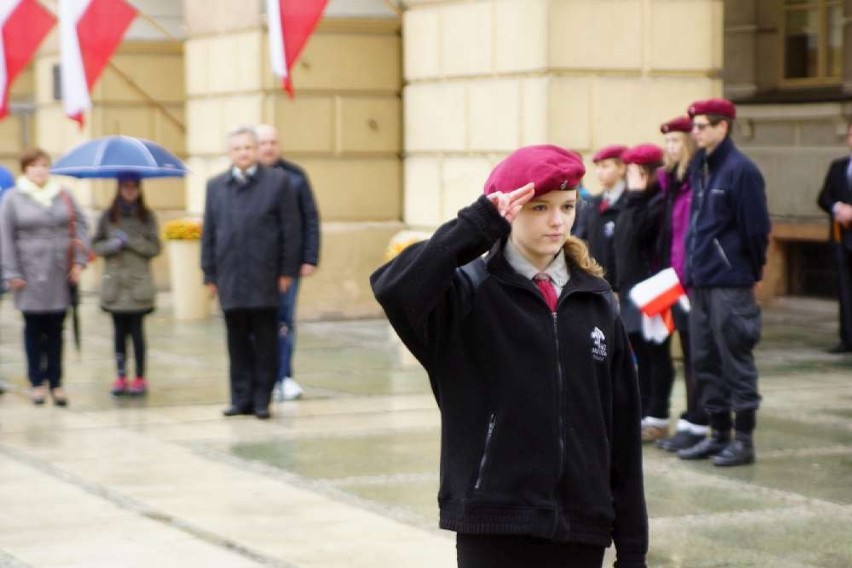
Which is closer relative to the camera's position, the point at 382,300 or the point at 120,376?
the point at 382,300

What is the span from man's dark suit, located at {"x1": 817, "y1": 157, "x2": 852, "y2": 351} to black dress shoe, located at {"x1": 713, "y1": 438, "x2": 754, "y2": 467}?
223 inches

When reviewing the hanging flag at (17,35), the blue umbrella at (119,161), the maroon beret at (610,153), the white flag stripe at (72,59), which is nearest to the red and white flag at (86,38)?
the white flag stripe at (72,59)

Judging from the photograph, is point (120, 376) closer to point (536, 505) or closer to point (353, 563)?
point (353, 563)

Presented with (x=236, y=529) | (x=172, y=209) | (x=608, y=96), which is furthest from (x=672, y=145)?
(x=172, y=209)

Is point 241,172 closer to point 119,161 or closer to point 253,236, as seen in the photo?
point 253,236

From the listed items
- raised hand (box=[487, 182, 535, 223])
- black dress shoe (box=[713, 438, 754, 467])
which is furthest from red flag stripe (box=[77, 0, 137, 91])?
raised hand (box=[487, 182, 535, 223])

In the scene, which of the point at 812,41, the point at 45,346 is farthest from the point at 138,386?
the point at 812,41

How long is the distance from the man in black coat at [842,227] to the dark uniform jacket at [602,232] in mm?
5023

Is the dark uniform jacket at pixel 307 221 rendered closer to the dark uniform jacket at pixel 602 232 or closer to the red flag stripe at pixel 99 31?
the dark uniform jacket at pixel 602 232

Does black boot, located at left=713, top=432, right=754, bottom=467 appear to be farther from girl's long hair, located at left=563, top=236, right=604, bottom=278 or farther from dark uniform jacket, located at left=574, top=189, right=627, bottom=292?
girl's long hair, located at left=563, top=236, right=604, bottom=278

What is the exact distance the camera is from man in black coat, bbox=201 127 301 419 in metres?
11.2

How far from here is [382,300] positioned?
13.8ft

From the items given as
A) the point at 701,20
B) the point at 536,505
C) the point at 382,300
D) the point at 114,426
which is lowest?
the point at 114,426

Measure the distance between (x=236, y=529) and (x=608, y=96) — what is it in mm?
7301
